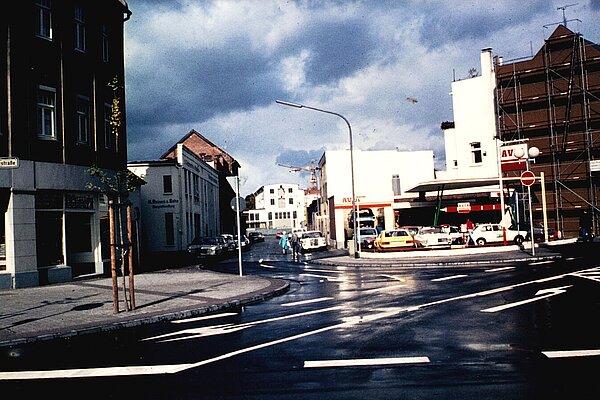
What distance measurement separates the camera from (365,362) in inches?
268

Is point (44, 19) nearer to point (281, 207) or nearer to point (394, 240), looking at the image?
point (394, 240)

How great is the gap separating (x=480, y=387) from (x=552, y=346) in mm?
2271

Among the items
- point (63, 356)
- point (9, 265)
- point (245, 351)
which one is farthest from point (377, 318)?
point (9, 265)

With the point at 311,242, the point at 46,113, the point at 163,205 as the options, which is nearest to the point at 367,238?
the point at 311,242

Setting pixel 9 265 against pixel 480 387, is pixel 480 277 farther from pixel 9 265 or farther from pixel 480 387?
pixel 9 265

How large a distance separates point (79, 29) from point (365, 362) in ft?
67.1

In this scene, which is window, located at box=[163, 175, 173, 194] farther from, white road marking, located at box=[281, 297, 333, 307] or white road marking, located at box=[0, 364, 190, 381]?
white road marking, located at box=[0, 364, 190, 381]

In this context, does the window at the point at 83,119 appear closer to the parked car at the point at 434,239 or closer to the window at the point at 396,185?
the parked car at the point at 434,239

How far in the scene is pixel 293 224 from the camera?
13262cm

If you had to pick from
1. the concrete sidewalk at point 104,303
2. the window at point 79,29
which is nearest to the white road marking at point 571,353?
the concrete sidewalk at point 104,303

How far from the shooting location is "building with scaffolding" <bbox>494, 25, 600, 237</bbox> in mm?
41969

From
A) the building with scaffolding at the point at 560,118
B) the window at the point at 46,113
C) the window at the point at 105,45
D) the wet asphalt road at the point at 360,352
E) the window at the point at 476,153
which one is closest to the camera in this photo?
the wet asphalt road at the point at 360,352

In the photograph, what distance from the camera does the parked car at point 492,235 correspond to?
115 feet

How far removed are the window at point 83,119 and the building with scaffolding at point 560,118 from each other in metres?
32.5
